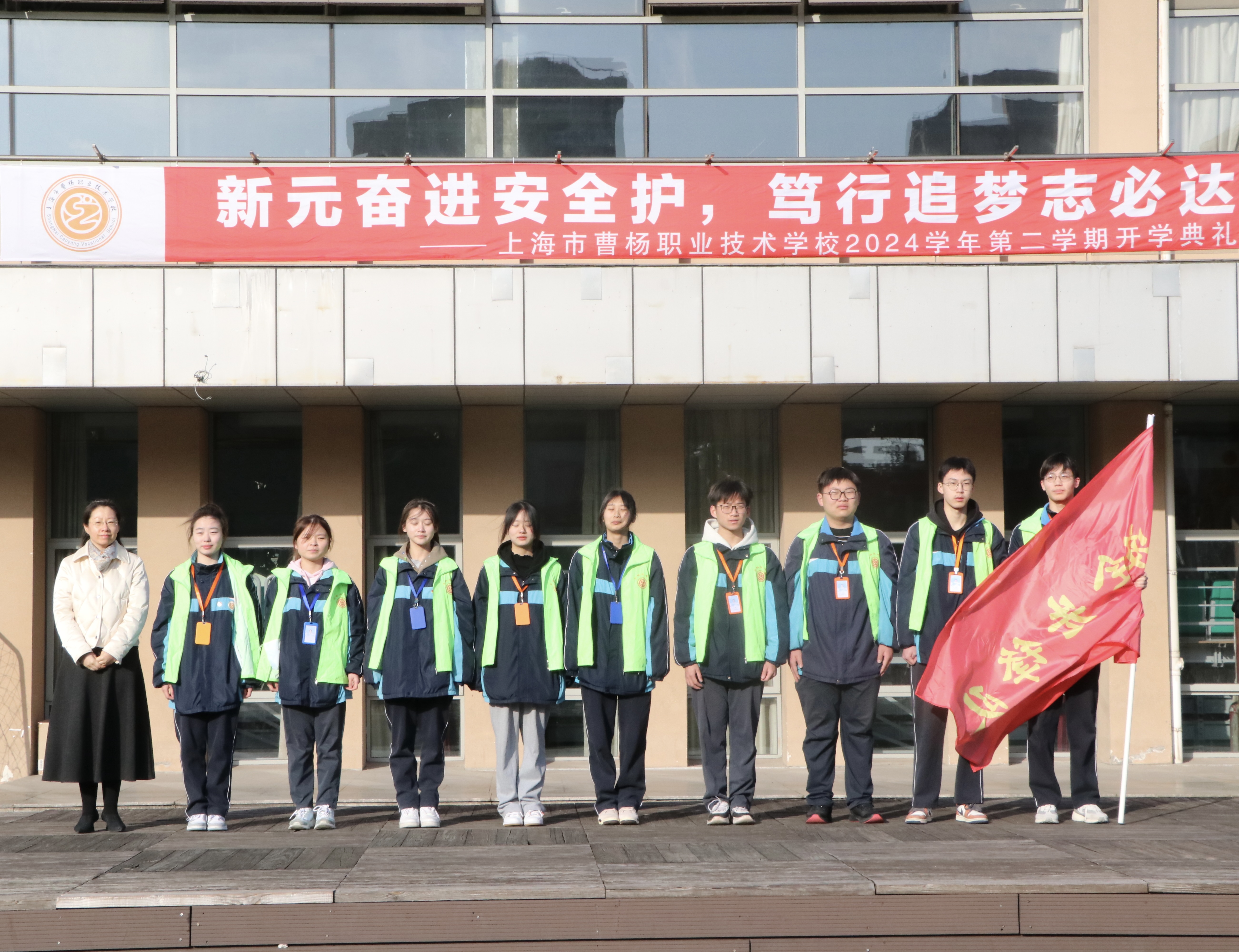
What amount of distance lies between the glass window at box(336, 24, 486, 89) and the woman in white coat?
5153 mm

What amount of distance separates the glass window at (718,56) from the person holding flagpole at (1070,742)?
5.40 metres

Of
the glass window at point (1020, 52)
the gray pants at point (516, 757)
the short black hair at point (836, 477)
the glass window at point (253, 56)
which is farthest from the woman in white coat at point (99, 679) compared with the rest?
the glass window at point (1020, 52)

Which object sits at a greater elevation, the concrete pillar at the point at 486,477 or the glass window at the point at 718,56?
the glass window at the point at 718,56

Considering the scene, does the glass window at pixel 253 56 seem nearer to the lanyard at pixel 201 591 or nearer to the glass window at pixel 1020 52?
the lanyard at pixel 201 591

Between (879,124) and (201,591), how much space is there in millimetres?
7078

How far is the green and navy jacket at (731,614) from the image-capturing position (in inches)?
271

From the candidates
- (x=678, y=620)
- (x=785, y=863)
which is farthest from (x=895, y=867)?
(x=678, y=620)

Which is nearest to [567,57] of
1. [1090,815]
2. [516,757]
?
[516,757]

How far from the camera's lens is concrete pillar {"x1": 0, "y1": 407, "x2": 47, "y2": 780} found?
10.5 metres

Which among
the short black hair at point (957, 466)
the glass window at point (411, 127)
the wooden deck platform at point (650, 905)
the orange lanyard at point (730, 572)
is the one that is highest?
the glass window at point (411, 127)

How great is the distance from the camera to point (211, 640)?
709 centimetres

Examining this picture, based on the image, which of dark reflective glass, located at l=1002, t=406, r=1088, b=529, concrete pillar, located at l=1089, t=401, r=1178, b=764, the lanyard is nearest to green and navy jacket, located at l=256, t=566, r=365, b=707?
the lanyard

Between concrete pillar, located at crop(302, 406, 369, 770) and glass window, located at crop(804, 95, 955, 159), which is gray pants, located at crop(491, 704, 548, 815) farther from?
glass window, located at crop(804, 95, 955, 159)

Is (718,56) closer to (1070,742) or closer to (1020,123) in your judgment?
(1020,123)
